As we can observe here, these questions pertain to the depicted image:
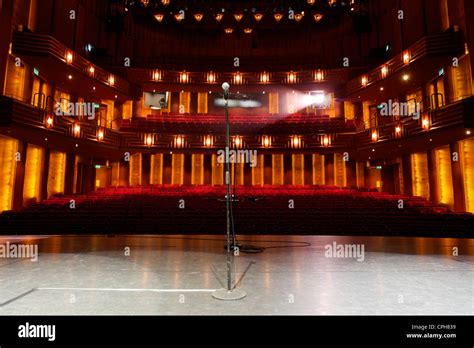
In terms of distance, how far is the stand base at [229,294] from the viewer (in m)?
3.21

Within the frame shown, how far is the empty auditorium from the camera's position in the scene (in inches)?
150

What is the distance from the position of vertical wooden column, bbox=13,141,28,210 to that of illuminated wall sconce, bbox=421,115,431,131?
17.1 meters

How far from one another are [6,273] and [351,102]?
18.8 metres

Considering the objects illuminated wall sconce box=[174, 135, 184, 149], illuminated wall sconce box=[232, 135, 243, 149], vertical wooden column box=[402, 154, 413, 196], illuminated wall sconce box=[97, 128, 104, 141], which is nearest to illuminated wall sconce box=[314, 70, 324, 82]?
illuminated wall sconce box=[232, 135, 243, 149]

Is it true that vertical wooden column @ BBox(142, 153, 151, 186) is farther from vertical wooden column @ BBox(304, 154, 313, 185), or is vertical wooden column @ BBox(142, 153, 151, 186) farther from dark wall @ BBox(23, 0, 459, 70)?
vertical wooden column @ BBox(304, 154, 313, 185)

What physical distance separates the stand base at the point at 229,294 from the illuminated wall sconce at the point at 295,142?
44.9 ft

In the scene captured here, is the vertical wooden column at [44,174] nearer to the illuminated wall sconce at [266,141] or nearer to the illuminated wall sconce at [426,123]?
the illuminated wall sconce at [266,141]

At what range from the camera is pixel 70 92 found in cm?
1553

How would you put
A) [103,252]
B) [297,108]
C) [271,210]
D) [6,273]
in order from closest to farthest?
[6,273] < [103,252] < [271,210] < [297,108]
